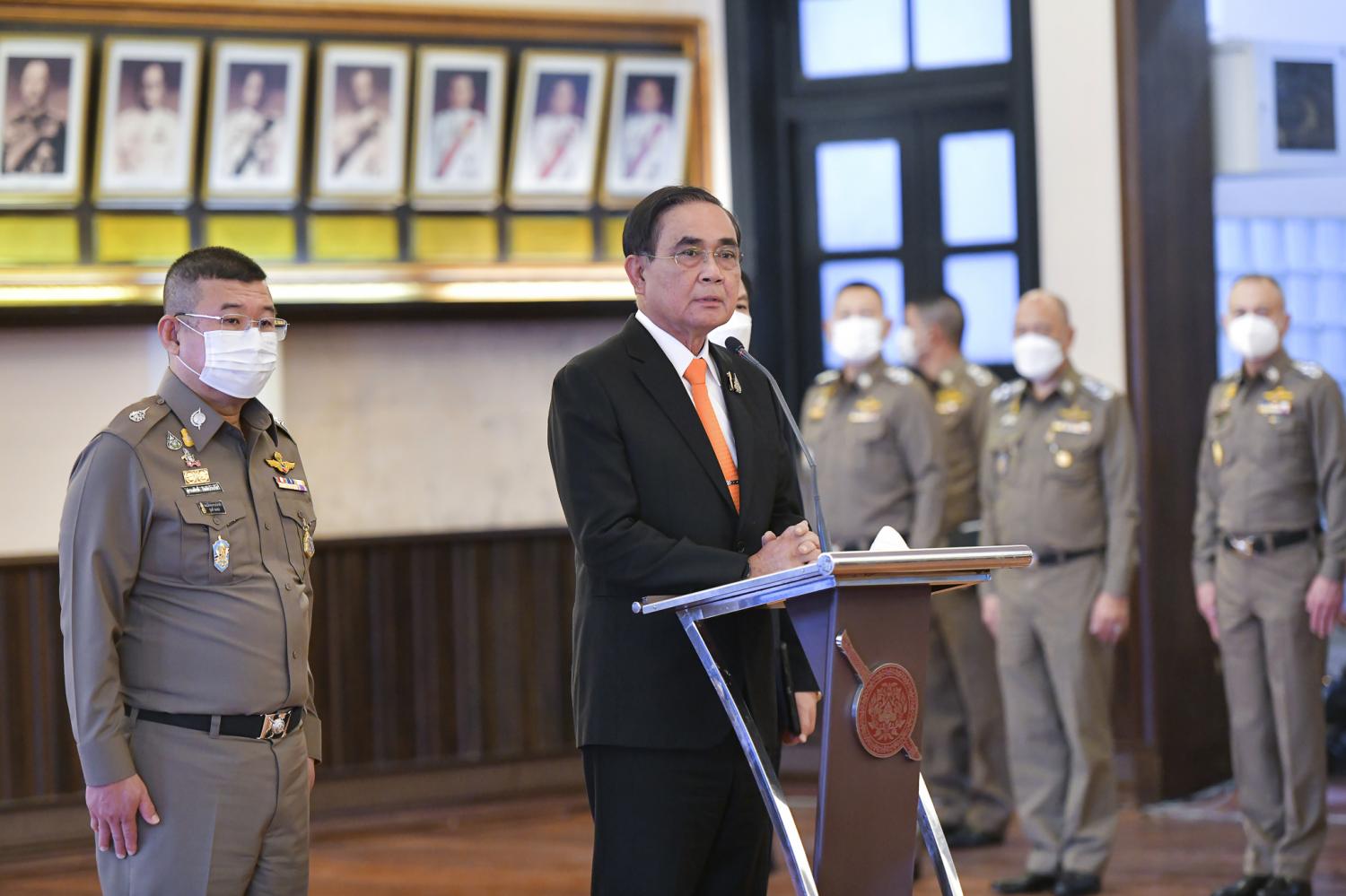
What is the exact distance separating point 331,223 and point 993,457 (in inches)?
94.6

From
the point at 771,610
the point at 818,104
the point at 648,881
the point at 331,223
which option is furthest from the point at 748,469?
the point at 818,104

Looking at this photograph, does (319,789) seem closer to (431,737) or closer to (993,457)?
(431,737)

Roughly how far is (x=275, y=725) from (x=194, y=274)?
0.76 m

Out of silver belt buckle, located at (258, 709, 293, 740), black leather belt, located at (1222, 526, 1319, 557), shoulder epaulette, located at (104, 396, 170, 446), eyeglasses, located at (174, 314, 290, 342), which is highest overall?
eyeglasses, located at (174, 314, 290, 342)

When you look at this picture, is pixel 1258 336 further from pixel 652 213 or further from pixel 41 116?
pixel 41 116

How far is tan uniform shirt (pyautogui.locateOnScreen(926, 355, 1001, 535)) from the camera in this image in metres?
5.26

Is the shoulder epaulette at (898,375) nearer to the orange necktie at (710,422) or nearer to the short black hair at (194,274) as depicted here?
the orange necktie at (710,422)

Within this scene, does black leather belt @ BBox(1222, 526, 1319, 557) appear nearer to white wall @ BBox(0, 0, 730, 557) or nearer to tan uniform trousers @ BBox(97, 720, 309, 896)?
white wall @ BBox(0, 0, 730, 557)

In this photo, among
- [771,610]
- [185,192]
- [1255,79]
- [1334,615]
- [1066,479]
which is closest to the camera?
[771,610]

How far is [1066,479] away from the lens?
14.8 ft

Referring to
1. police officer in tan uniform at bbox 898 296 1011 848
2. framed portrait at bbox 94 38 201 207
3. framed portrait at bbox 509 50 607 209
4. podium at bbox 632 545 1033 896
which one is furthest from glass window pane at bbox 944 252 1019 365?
podium at bbox 632 545 1033 896

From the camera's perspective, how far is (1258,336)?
4.35 metres

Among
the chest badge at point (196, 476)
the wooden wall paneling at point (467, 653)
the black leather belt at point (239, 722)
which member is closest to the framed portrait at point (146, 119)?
the wooden wall paneling at point (467, 653)

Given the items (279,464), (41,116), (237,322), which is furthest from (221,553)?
(41,116)
